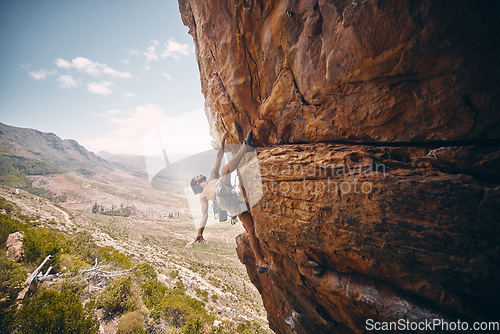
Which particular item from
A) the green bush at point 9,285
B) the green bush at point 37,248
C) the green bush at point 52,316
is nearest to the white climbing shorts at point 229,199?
the green bush at point 52,316

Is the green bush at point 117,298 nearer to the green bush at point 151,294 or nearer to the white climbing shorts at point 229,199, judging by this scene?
the green bush at point 151,294

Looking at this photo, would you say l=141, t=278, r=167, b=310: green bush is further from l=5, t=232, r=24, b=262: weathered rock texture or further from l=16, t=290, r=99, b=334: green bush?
l=5, t=232, r=24, b=262: weathered rock texture

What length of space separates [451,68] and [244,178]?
436 cm

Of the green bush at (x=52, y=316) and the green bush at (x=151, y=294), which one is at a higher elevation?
the green bush at (x=52, y=316)

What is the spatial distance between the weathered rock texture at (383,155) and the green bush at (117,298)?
11736mm

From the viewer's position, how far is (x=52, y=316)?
21.3ft

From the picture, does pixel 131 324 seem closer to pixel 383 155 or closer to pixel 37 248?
pixel 37 248

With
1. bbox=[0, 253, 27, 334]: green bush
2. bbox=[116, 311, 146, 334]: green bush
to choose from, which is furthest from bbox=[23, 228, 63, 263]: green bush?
bbox=[116, 311, 146, 334]: green bush

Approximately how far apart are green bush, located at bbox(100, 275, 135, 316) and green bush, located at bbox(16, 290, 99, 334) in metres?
3.37

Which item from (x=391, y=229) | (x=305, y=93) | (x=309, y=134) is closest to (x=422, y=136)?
(x=391, y=229)

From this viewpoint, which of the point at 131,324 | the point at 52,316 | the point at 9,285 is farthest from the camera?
the point at 131,324

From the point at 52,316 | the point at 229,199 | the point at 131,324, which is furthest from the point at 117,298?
the point at 229,199

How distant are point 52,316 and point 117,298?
4.66 meters

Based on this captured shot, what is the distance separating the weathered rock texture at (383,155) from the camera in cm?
233
